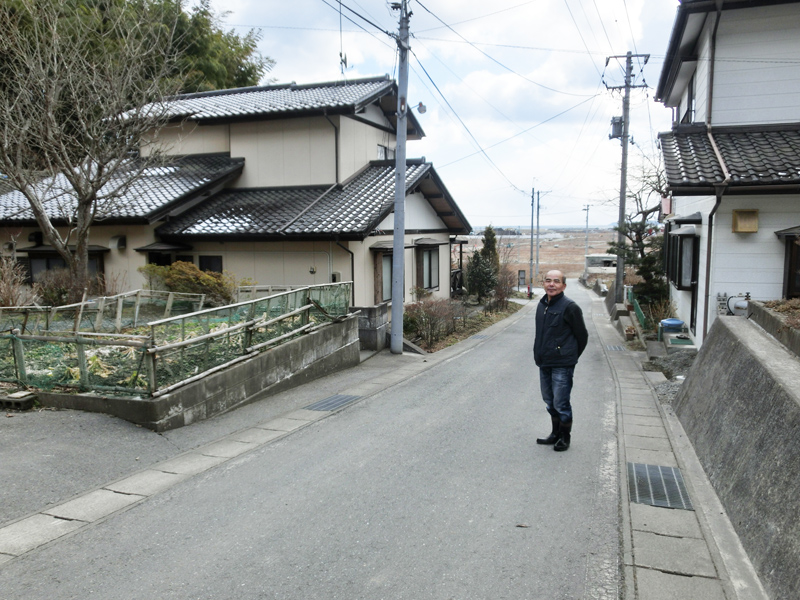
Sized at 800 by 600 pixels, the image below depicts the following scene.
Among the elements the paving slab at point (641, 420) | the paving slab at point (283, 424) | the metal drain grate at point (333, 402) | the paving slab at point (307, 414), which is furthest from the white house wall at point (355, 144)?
the paving slab at point (641, 420)

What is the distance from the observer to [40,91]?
12.3 metres

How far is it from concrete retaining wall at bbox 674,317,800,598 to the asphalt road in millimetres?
895

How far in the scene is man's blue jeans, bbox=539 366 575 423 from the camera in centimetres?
595

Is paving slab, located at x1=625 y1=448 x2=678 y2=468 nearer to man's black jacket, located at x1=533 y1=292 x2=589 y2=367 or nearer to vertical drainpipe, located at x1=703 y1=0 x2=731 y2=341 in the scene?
man's black jacket, located at x1=533 y1=292 x2=589 y2=367

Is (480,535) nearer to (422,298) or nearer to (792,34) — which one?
(792,34)

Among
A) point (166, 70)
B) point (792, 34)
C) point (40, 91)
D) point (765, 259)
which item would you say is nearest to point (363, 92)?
point (166, 70)

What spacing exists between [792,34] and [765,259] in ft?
14.7

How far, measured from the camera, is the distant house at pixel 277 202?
595 inches

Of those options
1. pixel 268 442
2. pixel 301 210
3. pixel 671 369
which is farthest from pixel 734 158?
pixel 301 210

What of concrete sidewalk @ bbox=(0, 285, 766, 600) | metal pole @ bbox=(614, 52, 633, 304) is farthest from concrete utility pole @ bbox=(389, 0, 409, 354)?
metal pole @ bbox=(614, 52, 633, 304)

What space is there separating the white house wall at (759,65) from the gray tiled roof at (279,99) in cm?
920

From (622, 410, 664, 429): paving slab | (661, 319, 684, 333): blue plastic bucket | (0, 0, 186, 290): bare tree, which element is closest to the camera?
(622, 410, 664, 429): paving slab

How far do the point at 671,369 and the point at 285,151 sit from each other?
12.3 meters

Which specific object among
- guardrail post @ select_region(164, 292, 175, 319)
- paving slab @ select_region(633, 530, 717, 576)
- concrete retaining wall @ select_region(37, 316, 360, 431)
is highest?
guardrail post @ select_region(164, 292, 175, 319)
